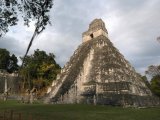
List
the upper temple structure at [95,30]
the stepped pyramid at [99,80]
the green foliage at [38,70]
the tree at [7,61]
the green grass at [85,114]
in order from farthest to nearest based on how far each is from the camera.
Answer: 1. the tree at [7,61]
2. the green foliage at [38,70]
3. the upper temple structure at [95,30]
4. the stepped pyramid at [99,80]
5. the green grass at [85,114]

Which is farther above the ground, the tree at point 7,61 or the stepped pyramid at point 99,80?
the tree at point 7,61

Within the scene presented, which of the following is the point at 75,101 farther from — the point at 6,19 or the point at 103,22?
the point at 6,19

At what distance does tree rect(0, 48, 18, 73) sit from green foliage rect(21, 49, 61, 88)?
10462mm

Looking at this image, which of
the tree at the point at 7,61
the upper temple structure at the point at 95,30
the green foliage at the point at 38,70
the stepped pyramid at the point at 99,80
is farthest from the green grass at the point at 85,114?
the tree at the point at 7,61

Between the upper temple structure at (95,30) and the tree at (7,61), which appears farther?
the tree at (7,61)

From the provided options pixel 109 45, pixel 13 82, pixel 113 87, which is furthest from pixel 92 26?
pixel 13 82

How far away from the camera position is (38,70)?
46.5 metres

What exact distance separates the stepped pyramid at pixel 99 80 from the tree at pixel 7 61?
26436 mm

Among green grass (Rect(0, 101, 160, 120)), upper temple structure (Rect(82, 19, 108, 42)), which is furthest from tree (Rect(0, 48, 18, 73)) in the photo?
green grass (Rect(0, 101, 160, 120))

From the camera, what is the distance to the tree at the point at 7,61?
5531 centimetres

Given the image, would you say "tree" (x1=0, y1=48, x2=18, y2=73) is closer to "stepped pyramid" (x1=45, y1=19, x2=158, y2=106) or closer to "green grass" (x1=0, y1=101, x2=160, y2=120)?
"stepped pyramid" (x1=45, y1=19, x2=158, y2=106)

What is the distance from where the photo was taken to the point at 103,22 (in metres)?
33.3

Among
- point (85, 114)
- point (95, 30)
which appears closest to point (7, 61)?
point (95, 30)

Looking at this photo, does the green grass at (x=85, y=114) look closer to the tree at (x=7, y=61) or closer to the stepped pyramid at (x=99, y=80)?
the stepped pyramid at (x=99, y=80)
